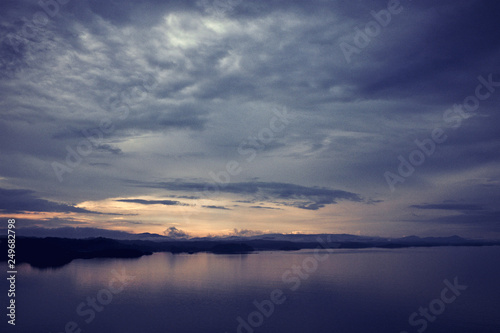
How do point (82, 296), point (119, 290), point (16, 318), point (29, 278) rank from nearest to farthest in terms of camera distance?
point (16, 318)
point (82, 296)
point (119, 290)
point (29, 278)

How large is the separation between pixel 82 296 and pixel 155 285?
571 inches

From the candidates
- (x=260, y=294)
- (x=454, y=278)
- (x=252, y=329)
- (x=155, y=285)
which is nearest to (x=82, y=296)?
(x=155, y=285)

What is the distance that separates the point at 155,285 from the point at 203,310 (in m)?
25.7

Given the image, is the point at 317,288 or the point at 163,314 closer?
the point at 163,314

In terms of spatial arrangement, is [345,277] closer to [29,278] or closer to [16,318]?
[16,318]

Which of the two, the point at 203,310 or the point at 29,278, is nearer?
the point at 203,310

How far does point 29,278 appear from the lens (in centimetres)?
7900

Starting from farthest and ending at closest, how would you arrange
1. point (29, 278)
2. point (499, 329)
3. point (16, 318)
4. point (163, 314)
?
point (29, 278) → point (163, 314) → point (16, 318) → point (499, 329)

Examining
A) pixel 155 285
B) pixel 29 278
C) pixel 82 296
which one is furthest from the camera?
pixel 29 278

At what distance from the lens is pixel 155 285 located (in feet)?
224

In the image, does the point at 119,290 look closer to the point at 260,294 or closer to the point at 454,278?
the point at 260,294

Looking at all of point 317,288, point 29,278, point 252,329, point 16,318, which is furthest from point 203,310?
point 29,278

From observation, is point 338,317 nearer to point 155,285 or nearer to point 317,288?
point 317,288

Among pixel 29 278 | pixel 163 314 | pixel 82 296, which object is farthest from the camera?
pixel 29 278
